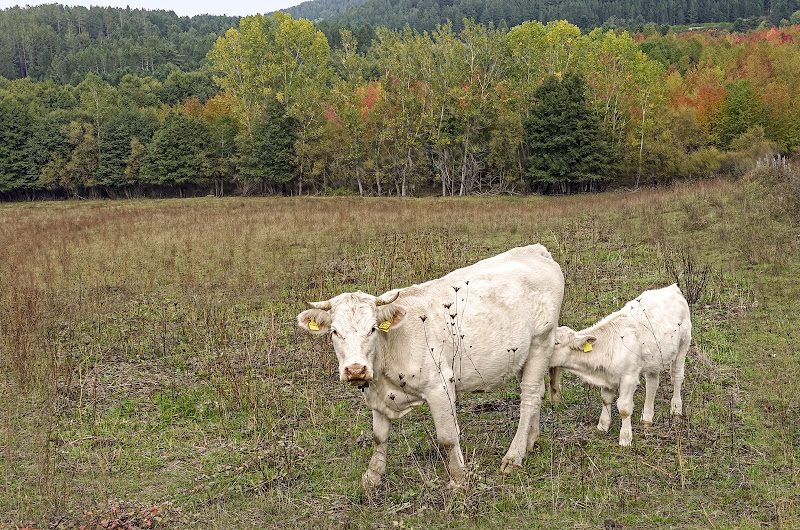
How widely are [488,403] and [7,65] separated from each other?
186 meters

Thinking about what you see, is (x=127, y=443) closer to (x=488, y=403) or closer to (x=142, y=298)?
(x=488, y=403)

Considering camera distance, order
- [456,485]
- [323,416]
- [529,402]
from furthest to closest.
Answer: [323,416] < [529,402] < [456,485]

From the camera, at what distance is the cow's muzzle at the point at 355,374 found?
5168mm

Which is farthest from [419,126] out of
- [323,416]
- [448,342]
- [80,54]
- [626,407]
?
[80,54]

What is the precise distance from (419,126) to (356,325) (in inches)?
1902

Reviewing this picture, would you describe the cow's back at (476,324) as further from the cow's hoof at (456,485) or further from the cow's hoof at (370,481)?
the cow's hoof at (370,481)

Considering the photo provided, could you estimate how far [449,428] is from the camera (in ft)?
19.2

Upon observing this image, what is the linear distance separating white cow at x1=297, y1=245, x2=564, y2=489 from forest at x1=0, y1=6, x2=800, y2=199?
44182 mm

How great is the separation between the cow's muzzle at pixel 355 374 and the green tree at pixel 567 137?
46950mm

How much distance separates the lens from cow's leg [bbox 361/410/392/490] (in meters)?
6.06

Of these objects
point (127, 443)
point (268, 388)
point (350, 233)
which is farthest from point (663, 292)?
point (350, 233)

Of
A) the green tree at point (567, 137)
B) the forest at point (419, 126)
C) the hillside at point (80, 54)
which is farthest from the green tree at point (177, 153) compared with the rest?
the hillside at point (80, 54)

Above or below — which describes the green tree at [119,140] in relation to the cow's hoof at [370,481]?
above

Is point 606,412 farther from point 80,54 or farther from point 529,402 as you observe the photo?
point 80,54
